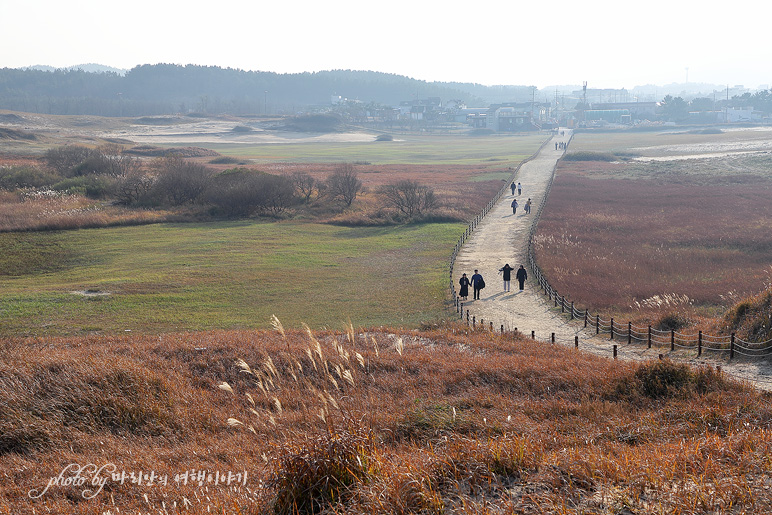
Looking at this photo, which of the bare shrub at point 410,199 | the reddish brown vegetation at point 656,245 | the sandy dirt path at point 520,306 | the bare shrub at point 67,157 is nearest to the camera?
the sandy dirt path at point 520,306

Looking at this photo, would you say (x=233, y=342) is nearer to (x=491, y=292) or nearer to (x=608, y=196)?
(x=491, y=292)

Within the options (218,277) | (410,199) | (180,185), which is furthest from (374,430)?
(180,185)

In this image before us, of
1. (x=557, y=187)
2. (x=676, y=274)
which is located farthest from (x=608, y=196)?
(x=676, y=274)

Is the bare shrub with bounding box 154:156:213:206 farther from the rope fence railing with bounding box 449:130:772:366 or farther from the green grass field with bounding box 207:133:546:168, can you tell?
the green grass field with bounding box 207:133:546:168

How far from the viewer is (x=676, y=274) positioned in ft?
101

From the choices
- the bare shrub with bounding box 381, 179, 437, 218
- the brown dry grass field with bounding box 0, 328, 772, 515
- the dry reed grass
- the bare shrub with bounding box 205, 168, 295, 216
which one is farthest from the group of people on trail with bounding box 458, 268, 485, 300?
the dry reed grass

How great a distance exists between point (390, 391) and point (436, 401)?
4.56 ft

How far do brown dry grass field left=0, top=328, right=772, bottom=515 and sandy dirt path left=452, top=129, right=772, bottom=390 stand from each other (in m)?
3.11

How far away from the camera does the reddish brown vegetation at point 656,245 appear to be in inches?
1013

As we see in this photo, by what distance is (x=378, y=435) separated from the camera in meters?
8.37

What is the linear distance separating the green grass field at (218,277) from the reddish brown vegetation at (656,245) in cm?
695

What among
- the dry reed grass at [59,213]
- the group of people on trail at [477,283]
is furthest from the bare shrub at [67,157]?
the group of people on trail at [477,283]

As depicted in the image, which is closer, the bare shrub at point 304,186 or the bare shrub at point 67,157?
the bare shrub at point 304,186

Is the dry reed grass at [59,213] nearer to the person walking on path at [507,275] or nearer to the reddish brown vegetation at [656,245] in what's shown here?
the reddish brown vegetation at [656,245]
